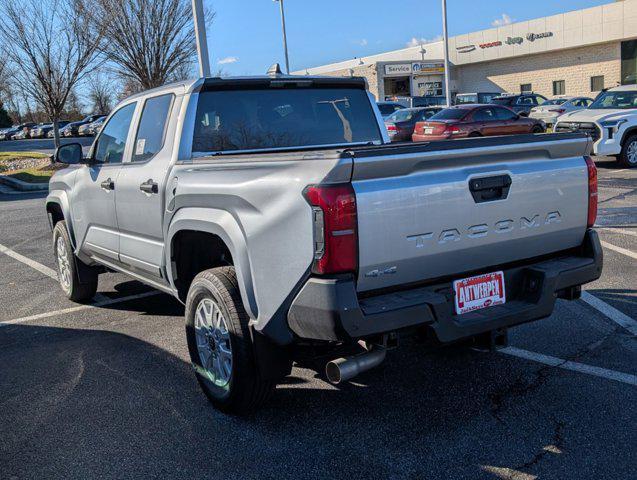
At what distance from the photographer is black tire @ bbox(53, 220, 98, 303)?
6.46 m

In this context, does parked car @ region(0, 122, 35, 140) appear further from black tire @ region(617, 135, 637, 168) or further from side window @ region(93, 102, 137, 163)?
side window @ region(93, 102, 137, 163)

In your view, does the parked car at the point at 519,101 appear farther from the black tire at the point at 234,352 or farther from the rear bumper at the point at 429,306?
the black tire at the point at 234,352

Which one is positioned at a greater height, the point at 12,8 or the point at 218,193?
the point at 12,8

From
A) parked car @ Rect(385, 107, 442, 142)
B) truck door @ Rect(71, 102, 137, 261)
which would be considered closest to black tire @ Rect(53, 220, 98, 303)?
truck door @ Rect(71, 102, 137, 261)

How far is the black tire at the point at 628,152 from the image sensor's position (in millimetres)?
15273

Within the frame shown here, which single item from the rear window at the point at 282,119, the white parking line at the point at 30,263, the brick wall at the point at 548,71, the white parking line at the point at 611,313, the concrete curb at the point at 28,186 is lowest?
the white parking line at the point at 611,313

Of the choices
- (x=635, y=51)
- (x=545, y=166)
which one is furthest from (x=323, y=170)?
(x=635, y=51)

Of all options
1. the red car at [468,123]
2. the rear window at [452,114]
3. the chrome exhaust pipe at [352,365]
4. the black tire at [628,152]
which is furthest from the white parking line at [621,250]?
the rear window at [452,114]

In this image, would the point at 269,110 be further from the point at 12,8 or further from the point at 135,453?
the point at 12,8

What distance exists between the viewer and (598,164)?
16.7 m

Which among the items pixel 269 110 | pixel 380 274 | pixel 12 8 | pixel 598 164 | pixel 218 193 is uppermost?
pixel 12 8

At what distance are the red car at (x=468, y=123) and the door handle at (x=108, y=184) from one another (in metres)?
14.9

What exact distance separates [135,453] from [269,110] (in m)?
2.57

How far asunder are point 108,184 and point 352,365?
288cm
